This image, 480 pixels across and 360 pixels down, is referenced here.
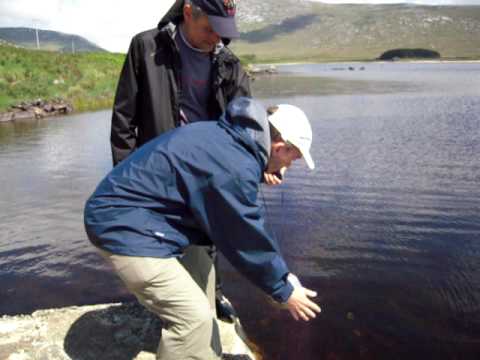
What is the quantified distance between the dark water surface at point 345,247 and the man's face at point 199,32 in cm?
319

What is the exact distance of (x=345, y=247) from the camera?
7320 mm

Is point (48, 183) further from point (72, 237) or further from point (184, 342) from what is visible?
point (184, 342)

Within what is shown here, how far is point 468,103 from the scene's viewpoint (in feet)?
79.4

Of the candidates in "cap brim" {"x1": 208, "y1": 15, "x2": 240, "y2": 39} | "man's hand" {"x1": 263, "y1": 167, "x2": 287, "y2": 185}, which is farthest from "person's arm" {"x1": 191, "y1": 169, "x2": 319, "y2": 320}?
"cap brim" {"x1": 208, "y1": 15, "x2": 240, "y2": 39}

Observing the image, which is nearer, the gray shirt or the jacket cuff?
the jacket cuff

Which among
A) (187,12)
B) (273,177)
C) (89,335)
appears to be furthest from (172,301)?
(187,12)

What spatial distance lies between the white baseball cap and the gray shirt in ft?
4.37

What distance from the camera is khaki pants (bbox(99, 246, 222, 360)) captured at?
2.87 m

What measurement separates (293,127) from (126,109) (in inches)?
69.3

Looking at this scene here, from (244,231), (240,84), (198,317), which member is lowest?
(198,317)

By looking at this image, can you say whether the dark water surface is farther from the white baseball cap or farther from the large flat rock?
the white baseball cap

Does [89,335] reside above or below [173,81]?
below

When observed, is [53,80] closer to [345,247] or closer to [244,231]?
[345,247]

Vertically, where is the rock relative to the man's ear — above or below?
below
